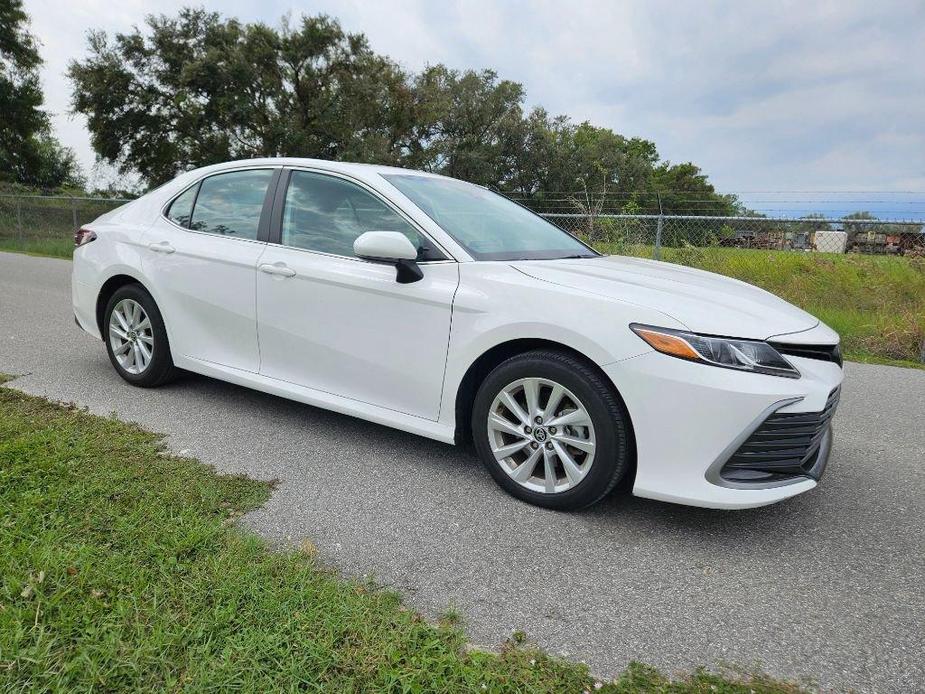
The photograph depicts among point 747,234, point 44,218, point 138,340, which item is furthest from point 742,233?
point 44,218

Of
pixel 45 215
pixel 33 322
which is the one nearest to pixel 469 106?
pixel 45 215

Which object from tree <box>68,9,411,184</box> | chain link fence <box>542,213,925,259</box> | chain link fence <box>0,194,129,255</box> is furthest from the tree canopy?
chain link fence <box>542,213,925,259</box>

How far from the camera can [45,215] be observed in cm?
1795

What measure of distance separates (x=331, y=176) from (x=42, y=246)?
16729mm

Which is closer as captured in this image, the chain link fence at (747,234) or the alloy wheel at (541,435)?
the alloy wheel at (541,435)

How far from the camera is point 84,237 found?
15.8 ft

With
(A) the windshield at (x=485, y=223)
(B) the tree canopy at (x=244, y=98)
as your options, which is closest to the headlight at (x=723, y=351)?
(A) the windshield at (x=485, y=223)

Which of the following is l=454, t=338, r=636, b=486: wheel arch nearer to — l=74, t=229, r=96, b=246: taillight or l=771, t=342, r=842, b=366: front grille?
l=771, t=342, r=842, b=366: front grille

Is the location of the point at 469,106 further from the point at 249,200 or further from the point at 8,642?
the point at 8,642

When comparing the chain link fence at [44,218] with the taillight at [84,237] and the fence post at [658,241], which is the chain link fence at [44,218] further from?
the fence post at [658,241]

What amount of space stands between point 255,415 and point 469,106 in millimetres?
38788

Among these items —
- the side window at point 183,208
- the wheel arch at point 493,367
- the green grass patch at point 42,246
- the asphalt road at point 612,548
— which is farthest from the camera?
the green grass patch at point 42,246

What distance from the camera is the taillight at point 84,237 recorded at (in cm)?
476

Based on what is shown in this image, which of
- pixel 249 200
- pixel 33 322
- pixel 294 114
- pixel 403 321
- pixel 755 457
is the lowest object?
pixel 33 322
